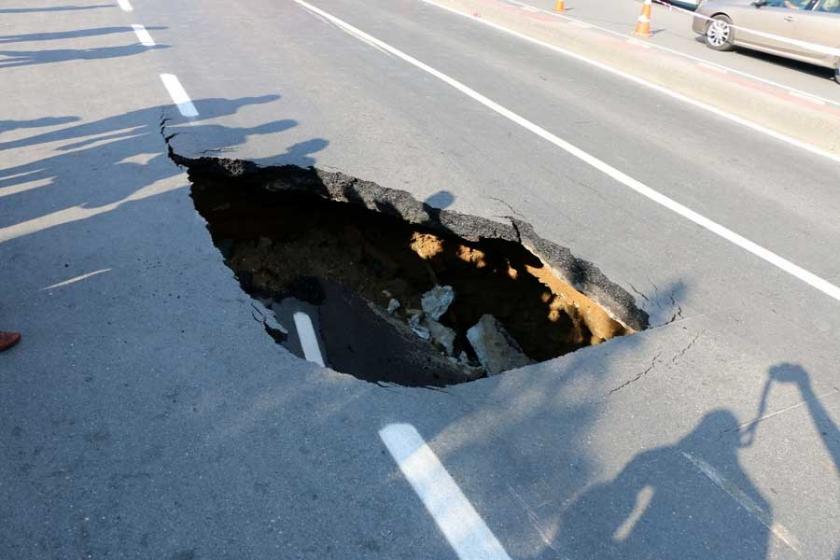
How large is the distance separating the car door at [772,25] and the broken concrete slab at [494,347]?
898cm

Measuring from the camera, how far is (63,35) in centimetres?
1027

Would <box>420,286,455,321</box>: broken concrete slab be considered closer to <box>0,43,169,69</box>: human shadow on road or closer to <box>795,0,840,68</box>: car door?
<box>0,43,169,69</box>: human shadow on road

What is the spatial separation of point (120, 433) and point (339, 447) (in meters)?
1.02

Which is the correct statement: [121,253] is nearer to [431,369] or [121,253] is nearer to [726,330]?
[431,369]

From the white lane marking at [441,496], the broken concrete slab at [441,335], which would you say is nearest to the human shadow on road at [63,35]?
the broken concrete slab at [441,335]

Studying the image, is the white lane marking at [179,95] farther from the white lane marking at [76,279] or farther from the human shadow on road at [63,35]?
the white lane marking at [76,279]

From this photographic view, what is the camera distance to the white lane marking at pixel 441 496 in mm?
2658

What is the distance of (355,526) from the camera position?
269 centimetres

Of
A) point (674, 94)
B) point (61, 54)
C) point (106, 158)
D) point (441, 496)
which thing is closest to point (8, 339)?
point (441, 496)

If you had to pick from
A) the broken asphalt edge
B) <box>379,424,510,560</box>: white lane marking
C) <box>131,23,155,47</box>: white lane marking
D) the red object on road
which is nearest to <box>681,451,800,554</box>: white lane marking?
<box>379,424,510,560</box>: white lane marking

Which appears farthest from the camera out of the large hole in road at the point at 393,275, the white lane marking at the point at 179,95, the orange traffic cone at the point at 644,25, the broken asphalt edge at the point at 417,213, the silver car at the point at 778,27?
the orange traffic cone at the point at 644,25

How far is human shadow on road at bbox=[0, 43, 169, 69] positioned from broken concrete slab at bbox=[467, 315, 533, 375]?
680 centimetres

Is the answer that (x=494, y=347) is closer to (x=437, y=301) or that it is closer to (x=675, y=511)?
(x=437, y=301)

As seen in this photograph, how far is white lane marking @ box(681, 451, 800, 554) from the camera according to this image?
2.84 metres
